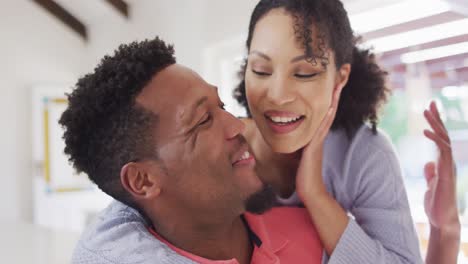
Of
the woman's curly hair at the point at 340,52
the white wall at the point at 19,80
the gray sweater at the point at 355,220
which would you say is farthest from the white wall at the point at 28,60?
the gray sweater at the point at 355,220

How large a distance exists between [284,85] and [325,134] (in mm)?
171

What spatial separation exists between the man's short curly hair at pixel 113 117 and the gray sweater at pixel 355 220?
11 cm

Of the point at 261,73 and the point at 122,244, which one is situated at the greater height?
the point at 261,73

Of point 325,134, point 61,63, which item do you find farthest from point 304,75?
point 61,63

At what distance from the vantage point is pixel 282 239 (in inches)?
41.6

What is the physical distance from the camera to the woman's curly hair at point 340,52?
1016 mm

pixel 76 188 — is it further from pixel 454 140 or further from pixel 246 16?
pixel 454 140

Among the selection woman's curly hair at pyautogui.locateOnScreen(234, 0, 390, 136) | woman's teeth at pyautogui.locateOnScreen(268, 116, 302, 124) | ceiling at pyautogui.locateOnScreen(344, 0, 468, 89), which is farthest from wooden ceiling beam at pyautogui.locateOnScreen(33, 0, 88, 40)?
woman's teeth at pyautogui.locateOnScreen(268, 116, 302, 124)

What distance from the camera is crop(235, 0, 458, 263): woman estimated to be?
1.01 metres

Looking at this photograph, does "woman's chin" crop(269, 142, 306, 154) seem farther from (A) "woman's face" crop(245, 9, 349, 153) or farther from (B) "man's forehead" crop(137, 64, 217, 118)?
(B) "man's forehead" crop(137, 64, 217, 118)

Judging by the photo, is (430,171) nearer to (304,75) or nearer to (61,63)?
(304,75)

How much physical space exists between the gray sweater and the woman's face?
129 millimetres

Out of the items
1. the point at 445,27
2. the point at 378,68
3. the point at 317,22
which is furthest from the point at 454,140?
the point at 317,22

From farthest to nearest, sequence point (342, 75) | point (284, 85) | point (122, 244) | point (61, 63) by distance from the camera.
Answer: point (61, 63) < point (342, 75) < point (284, 85) < point (122, 244)
